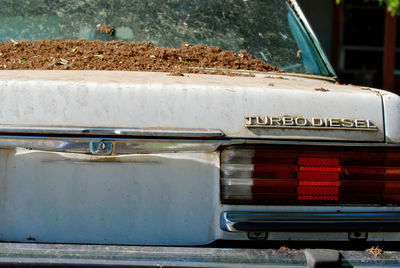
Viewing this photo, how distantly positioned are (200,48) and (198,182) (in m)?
1.20

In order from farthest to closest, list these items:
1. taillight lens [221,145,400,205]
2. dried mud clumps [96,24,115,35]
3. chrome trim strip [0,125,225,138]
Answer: dried mud clumps [96,24,115,35] < taillight lens [221,145,400,205] < chrome trim strip [0,125,225,138]

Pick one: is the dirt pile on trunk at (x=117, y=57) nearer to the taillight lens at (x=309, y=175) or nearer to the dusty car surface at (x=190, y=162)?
the dusty car surface at (x=190, y=162)

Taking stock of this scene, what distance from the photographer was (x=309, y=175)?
239cm

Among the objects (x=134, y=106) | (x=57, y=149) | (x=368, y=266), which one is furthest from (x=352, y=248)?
(x=57, y=149)

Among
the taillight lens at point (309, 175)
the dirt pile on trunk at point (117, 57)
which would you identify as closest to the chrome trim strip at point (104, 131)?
the taillight lens at point (309, 175)

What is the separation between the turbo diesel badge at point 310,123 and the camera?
2.31 m

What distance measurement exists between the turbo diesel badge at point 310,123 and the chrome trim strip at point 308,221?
0.37 metres

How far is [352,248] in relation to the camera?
97.0 inches

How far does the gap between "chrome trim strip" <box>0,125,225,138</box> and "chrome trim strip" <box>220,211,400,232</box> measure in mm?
367

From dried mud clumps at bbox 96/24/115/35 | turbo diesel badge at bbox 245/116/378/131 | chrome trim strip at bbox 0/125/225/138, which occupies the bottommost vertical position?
chrome trim strip at bbox 0/125/225/138

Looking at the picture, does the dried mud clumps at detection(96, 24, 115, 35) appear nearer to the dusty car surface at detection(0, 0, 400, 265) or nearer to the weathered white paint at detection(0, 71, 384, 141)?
the dusty car surface at detection(0, 0, 400, 265)

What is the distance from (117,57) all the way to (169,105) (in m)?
0.89

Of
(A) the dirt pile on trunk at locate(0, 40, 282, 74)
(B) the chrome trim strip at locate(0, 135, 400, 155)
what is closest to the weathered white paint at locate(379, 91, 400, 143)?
(B) the chrome trim strip at locate(0, 135, 400, 155)

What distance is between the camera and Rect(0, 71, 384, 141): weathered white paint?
226 cm
